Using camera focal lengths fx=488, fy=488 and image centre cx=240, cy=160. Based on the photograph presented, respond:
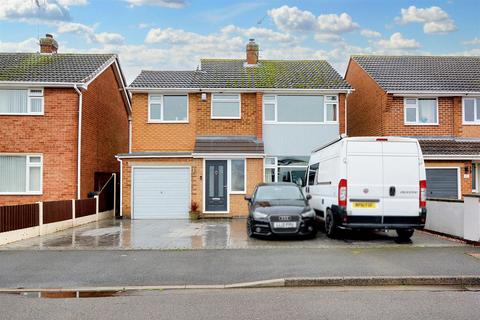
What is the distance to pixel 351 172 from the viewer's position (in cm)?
1194

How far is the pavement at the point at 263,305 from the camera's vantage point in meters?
6.07

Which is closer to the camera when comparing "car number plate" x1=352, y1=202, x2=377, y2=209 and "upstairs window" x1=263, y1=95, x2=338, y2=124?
"car number plate" x1=352, y1=202, x2=377, y2=209

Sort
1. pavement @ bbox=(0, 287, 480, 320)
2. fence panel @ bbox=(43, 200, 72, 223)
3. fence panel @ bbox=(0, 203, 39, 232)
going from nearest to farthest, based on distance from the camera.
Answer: pavement @ bbox=(0, 287, 480, 320), fence panel @ bbox=(0, 203, 39, 232), fence panel @ bbox=(43, 200, 72, 223)

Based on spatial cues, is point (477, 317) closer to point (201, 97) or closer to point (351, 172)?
point (351, 172)

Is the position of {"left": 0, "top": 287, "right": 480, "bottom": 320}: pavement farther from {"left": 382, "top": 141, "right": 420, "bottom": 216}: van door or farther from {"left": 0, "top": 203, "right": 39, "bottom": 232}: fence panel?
{"left": 0, "top": 203, "right": 39, "bottom": 232}: fence panel

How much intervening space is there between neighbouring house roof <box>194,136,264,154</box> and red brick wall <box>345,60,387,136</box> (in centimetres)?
566

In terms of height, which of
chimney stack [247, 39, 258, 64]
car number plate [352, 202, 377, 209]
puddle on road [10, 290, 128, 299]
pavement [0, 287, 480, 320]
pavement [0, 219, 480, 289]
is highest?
chimney stack [247, 39, 258, 64]

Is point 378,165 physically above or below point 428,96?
below

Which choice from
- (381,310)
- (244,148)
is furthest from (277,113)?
(381,310)

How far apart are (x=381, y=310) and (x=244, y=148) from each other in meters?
14.4

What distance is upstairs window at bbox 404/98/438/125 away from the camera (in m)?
21.5

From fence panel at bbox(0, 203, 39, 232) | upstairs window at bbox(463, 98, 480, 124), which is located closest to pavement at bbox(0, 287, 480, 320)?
fence panel at bbox(0, 203, 39, 232)

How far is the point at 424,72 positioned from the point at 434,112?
264 centimetres

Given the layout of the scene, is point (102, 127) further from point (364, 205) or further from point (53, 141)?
point (364, 205)
